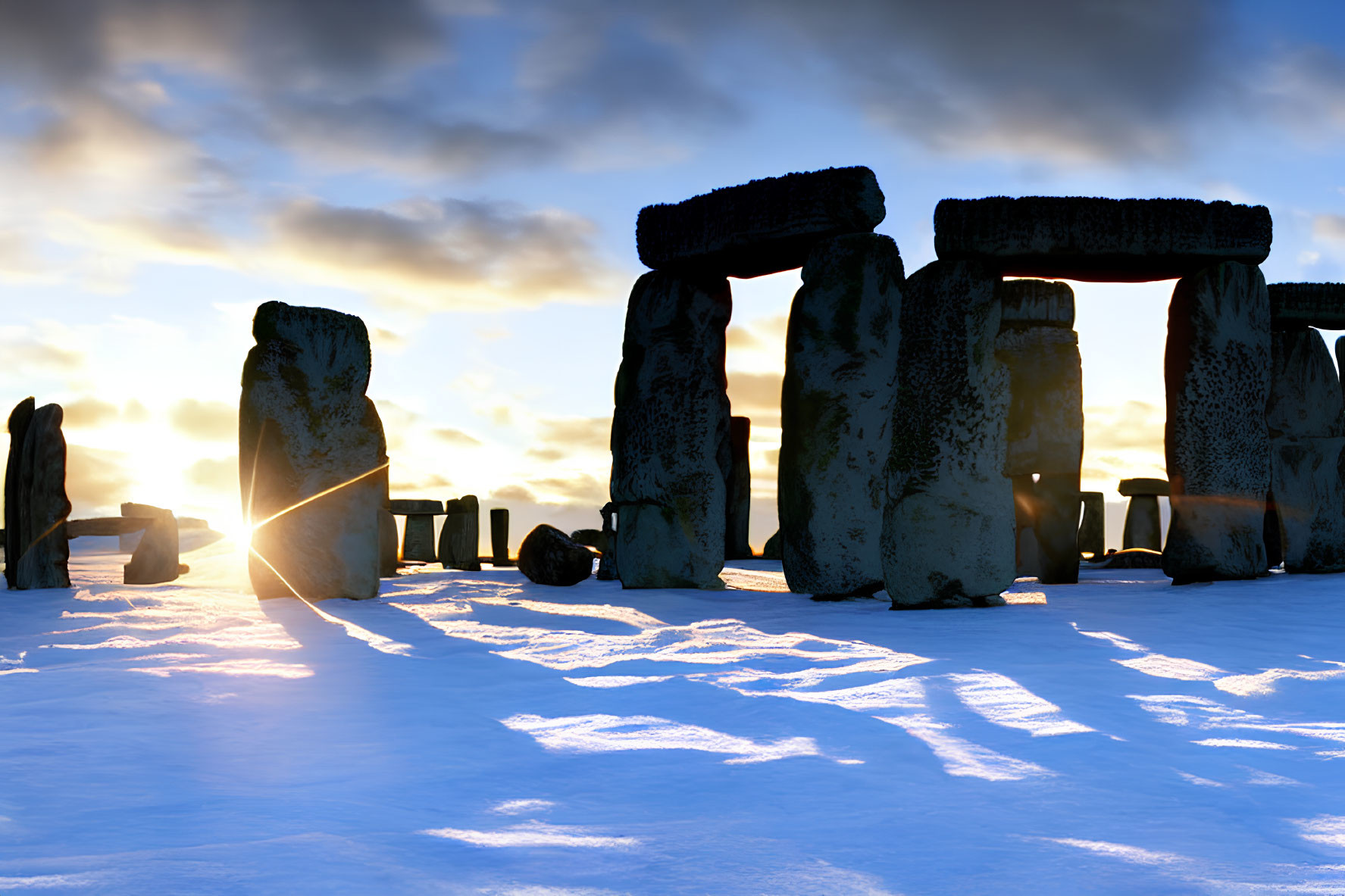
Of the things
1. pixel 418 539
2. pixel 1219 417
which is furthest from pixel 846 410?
pixel 418 539

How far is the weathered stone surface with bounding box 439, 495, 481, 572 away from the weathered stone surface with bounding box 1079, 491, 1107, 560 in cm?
834

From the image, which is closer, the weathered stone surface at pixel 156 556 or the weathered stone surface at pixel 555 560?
the weathered stone surface at pixel 555 560

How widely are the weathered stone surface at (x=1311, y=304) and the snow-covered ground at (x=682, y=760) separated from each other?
5.43 m

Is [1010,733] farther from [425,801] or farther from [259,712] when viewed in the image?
[259,712]

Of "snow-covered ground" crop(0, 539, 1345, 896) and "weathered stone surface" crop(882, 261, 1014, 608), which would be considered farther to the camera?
"weathered stone surface" crop(882, 261, 1014, 608)

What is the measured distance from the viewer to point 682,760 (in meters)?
3.16

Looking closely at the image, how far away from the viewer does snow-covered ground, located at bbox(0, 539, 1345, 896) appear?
231cm

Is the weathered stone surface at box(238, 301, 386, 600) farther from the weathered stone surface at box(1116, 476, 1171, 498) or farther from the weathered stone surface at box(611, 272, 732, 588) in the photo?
the weathered stone surface at box(1116, 476, 1171, 498)

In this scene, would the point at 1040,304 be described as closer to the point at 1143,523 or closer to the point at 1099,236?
the point at 1099,236

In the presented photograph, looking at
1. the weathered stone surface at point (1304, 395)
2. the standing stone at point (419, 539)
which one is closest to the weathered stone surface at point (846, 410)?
the weathered stone surface at point (1304, 395)

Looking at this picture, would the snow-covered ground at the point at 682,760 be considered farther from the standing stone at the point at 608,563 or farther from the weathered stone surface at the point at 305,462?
the standing stone at the point at 608,563

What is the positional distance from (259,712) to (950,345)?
4.77 meters

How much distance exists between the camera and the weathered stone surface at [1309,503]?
31.1 feet

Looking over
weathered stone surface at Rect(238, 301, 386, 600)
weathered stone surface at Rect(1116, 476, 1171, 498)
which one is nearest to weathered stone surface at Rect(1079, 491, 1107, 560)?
weathered stone surface at Rect(1116, 476, 1171, 498)
